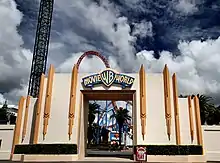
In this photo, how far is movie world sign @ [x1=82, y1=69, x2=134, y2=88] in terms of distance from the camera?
29.5 m

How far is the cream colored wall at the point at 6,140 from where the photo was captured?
101 ft

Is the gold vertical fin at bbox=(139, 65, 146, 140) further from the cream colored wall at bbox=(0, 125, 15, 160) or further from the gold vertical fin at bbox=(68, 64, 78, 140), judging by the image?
the cream colored wall at bbox=(0, 125, 15, 160)

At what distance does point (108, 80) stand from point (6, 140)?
15168 millimetres

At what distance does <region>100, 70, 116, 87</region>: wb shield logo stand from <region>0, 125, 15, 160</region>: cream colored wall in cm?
1351

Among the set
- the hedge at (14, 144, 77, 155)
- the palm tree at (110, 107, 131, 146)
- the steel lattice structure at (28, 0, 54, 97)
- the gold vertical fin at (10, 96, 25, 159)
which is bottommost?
the hedge at (14, 144, 77, 155)

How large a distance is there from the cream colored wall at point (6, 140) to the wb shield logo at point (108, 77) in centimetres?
1351

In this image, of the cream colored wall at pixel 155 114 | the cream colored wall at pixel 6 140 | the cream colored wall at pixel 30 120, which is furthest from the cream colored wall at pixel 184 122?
the cream colored wall at pixel 6 140

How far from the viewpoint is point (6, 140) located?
103 feet

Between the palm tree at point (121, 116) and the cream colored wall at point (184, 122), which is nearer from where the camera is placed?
the cream colored wall at point (184, 122)

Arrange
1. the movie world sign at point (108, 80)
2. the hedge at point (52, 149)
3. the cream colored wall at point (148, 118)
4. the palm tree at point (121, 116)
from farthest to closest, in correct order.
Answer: the palm tree at point (121, 116) < the movie world sign at point (108, 80) < the cream colored wall at point (148, 118) < the hedge at point (52, 149)

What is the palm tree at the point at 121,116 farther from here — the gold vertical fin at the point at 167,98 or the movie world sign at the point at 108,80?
the gold vertical fin at the point at 167,98

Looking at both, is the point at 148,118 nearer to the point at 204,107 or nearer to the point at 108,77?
the point at 108,77

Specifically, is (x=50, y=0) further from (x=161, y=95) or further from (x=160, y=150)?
(x=160, y=150)

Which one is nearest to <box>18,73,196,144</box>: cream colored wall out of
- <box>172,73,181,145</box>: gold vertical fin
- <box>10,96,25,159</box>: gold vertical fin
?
<box>172,73,181,145</box>: gold vertical fin
